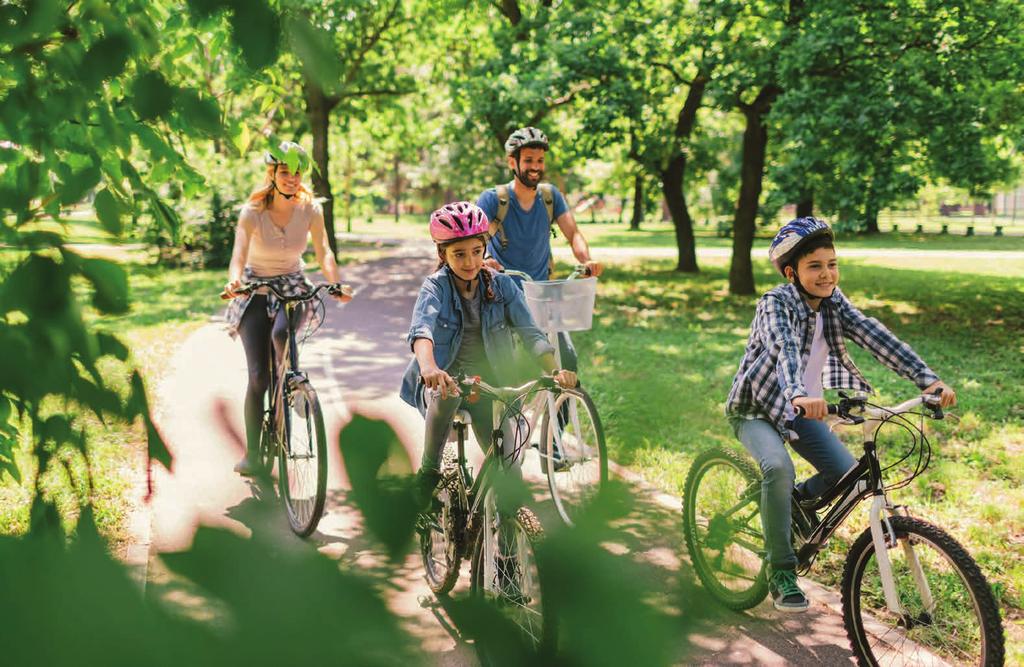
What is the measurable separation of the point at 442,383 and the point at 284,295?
259cm

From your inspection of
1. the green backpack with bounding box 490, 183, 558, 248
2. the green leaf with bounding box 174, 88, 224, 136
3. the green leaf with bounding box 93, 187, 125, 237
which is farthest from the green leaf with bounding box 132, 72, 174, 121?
the green backpack with bounding box 490, 183, 558, 248

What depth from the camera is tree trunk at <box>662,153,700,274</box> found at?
73.0 ft

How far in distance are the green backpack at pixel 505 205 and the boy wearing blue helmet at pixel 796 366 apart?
2294mm

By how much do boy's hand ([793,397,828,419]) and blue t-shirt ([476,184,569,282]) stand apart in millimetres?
2767

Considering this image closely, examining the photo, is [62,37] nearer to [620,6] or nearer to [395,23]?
[620,6]

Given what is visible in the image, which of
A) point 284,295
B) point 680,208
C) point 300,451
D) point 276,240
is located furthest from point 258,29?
point 680,208

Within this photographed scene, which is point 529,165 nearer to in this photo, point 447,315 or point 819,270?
point 447,315

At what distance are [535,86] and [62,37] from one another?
1413cm

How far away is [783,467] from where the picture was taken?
383cm

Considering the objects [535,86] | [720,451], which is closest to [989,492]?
[720,451]

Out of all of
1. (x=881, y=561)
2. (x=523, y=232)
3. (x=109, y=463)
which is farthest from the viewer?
(x=523, y=232)

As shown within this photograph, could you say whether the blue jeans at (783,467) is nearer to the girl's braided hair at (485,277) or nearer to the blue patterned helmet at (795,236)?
the blue patterned helmet at (795,236)

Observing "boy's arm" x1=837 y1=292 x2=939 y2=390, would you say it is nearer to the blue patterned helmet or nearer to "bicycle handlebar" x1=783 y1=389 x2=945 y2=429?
"bicycle handlebar" x1=783 y1=389 x2=945 y2=429

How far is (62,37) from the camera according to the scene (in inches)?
40.6
